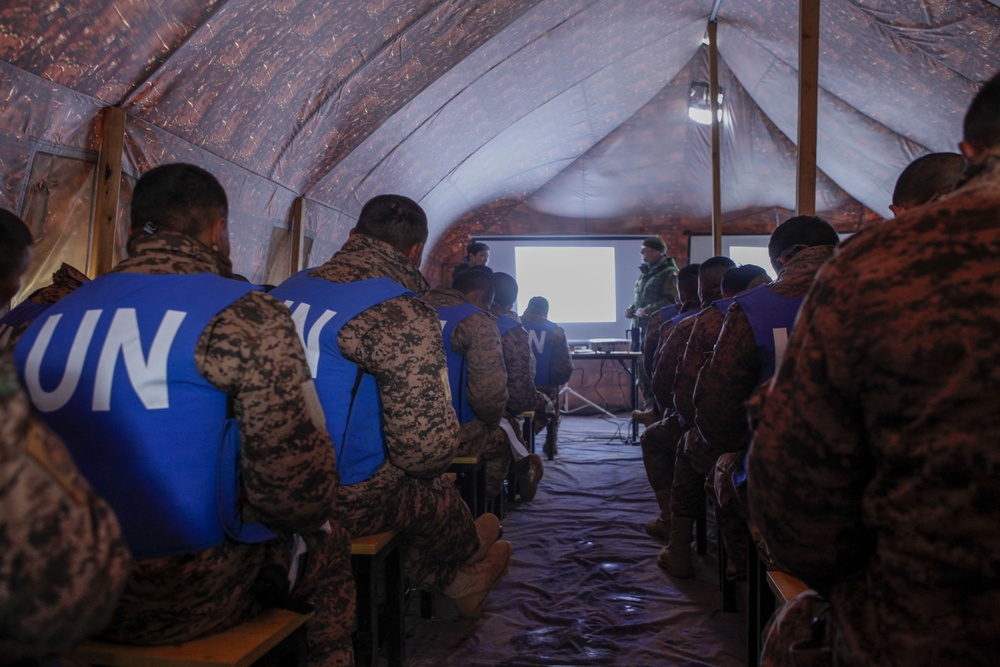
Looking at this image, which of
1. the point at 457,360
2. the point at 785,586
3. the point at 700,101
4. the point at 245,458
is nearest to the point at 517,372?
the point at 457,360

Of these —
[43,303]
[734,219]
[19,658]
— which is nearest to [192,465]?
[19,658]

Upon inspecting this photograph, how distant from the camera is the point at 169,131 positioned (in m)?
3.00

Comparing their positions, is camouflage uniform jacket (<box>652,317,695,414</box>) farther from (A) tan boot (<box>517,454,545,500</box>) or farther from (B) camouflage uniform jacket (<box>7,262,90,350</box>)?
(B) camouflage uniform jacket (<box>7,262,90,350</box>)

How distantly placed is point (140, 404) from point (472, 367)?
188 centimetres

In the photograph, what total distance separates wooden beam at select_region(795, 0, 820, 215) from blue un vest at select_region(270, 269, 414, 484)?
2.39 meters

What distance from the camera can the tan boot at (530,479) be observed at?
400 cm

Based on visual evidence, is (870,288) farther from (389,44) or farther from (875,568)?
(389,44)

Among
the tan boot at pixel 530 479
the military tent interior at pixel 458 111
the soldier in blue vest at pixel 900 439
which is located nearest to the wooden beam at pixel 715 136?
the military tent interior at pixel 458 111

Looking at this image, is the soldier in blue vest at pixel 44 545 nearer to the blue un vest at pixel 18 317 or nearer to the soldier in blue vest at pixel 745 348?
the soldier in blue vest at pixel 745 348

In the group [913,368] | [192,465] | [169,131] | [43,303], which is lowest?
[192,465]

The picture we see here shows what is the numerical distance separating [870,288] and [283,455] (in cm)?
93

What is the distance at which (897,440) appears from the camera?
Answer: 73 centimetres

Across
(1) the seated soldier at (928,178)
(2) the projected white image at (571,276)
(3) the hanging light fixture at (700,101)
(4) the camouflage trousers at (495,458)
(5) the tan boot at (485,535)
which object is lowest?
(5) the tan boot at (485,535)

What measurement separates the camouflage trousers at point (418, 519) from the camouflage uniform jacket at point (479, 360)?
0.78 meters
